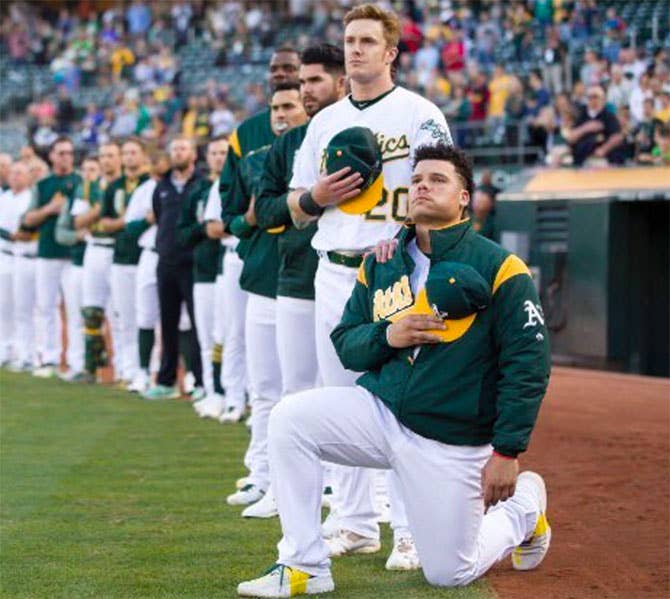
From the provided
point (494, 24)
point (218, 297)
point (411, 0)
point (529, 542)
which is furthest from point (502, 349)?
point (411, 0)

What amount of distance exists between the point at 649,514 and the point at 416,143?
93.3 inches

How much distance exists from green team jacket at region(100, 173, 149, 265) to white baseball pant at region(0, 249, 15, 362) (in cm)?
281

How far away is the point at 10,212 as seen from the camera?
617 inches

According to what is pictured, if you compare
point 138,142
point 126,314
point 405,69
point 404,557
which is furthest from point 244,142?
point 405,69

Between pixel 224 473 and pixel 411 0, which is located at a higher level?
pixel 411 0

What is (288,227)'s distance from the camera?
22.4 feet

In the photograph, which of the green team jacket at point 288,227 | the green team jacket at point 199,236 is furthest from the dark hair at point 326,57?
the green team jacket at point 199,236

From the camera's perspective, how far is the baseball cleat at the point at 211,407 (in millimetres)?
11461

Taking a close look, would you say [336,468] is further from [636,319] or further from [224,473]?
[636,319]

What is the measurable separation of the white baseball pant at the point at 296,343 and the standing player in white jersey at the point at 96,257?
744 centimetres

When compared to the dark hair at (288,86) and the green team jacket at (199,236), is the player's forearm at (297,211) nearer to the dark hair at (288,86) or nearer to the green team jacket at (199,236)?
the dark hair at (288,86)

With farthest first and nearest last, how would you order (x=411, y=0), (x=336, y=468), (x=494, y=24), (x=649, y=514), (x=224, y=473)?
(x=411, y=0), (x=494, y=24), (x=224, y=473), (x=649, y=514), (x=336, y=468)

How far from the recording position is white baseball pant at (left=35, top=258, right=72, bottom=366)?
15148 mm

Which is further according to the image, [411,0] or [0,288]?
[411,0]
